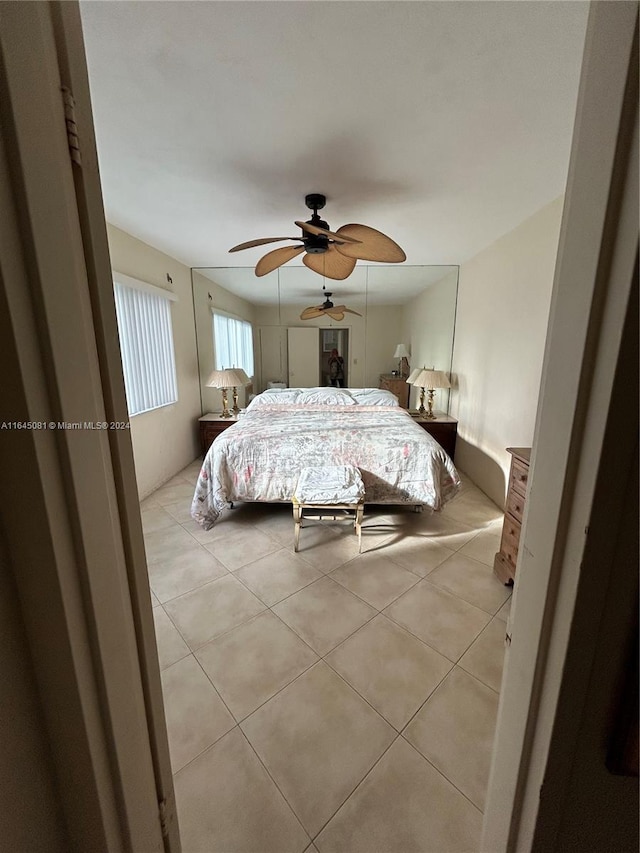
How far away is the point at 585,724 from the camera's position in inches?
19.3

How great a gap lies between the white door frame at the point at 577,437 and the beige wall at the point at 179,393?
3.06 m

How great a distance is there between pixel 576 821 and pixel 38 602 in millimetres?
927

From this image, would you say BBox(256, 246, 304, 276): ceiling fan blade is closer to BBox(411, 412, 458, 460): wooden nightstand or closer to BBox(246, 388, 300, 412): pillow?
BBox(246, 388, 300, 412): pillow

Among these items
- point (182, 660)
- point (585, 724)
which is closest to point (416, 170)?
point (585, 724)

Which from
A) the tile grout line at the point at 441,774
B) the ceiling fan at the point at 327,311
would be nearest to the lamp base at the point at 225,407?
the ceiling fan at the point at 327,311

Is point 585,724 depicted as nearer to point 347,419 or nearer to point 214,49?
point 214,49

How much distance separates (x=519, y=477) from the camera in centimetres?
198

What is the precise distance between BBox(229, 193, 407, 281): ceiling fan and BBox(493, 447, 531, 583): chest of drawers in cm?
146

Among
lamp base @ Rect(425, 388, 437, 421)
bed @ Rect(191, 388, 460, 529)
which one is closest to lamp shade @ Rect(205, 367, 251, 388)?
bed @ Rect(191, 388, 460, 529)

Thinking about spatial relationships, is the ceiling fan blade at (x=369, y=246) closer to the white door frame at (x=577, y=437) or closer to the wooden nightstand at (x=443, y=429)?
the white door frame at (x=577, y=437)

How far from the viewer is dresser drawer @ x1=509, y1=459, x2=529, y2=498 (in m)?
1.92

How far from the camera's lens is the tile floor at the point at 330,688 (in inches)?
39.1

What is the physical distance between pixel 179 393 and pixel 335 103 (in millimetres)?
3120

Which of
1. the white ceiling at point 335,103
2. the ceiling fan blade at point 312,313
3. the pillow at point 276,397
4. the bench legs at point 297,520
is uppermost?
the white ceiling at point 335,103
